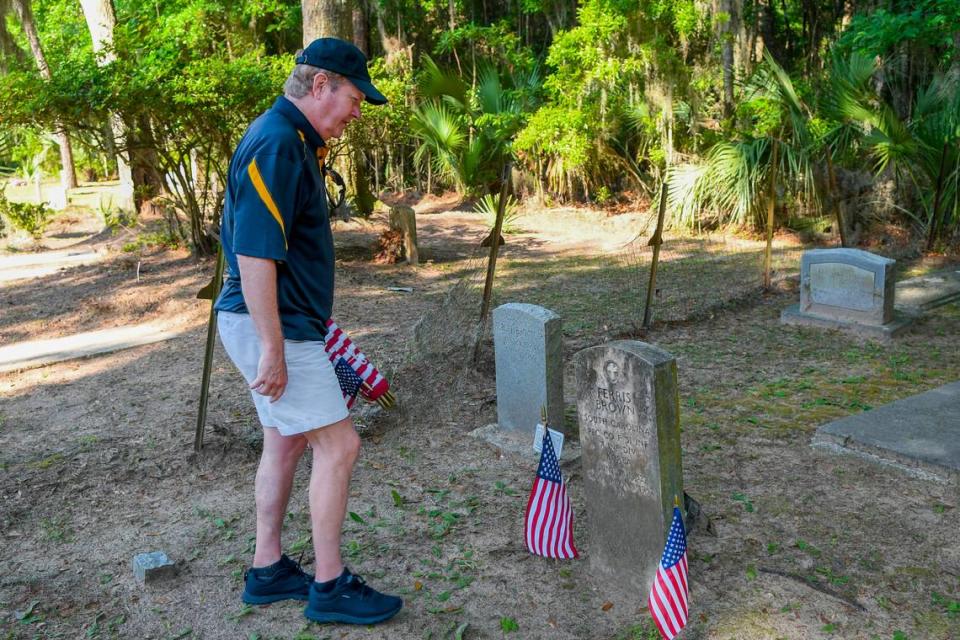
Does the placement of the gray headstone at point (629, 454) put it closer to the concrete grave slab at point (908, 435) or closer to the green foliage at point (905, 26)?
the concrete grave slab at point (908, 435)

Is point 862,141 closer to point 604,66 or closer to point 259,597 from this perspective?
point 604,66

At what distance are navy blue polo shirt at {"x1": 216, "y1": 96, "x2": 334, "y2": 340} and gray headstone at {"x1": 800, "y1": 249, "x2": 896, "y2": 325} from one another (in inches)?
217

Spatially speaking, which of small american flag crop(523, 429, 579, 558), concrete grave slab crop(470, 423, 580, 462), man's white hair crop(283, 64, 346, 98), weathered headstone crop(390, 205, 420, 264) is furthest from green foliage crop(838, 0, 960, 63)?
man's white hair crop(283, 64, 346, 98)

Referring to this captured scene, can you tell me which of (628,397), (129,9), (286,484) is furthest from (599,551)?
(129,9)

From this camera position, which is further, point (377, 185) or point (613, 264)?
point (377, 185)

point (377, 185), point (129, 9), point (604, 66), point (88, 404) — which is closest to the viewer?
point (88, 404)

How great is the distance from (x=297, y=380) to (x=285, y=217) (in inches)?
20.8

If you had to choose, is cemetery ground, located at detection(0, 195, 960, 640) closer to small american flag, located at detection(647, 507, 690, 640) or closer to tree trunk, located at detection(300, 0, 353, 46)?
small american flag, located at detection(647, 507, 690, 640)

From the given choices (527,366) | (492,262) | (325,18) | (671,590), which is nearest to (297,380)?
(671,590)

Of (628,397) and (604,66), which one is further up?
(604,66)

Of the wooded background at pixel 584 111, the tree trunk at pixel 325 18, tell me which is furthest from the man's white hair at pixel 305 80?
the tree trunk at pixel 325 18

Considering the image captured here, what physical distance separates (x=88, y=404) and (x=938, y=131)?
9.07 m

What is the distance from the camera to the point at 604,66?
519 inches

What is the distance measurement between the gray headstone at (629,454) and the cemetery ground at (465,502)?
13 cm
